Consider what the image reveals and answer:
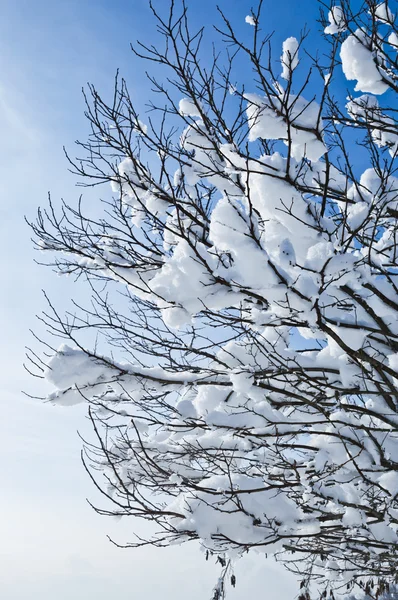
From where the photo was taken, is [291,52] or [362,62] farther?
[362,62]

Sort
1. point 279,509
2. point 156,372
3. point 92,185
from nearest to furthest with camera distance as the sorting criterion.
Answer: point 279,509, point 156,372, point 92,185

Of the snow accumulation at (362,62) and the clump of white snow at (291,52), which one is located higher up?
the snow accumulation at (362,62)

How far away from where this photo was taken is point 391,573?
426cm

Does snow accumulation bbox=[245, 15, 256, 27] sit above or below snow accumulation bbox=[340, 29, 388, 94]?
below

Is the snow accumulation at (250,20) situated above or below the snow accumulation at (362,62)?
below

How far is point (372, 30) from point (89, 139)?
2.54 m

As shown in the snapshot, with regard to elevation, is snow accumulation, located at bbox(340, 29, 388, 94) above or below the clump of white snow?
above

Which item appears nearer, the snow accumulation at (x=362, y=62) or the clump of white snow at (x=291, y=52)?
the clump of white snow at (x=291, y=52)

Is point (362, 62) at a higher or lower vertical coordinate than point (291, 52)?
higher

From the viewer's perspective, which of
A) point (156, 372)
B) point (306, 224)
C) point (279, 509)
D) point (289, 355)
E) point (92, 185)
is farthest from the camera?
point (92, 185)

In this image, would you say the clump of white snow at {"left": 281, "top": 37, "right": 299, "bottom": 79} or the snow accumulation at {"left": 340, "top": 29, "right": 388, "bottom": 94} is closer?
the clump of white snow at {"left": 281, "top": 37, "right": 299, "bottom": 79}

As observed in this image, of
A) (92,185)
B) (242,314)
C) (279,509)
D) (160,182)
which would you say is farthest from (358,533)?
(92,185)

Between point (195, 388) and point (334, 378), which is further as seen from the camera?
point (195, 388)

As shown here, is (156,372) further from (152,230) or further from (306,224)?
(306,224)
